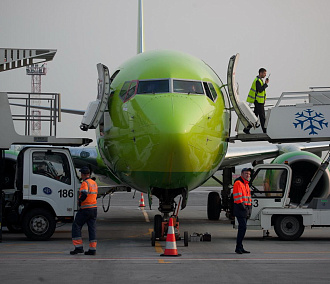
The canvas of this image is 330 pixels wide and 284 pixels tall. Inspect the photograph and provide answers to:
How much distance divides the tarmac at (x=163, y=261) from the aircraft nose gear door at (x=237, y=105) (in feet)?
8.85

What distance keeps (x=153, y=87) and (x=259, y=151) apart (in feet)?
29.8

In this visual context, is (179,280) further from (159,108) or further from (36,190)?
(36,190)

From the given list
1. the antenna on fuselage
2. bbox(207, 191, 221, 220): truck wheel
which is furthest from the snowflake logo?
the antenna on fuselage

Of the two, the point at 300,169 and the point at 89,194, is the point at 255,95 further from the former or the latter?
the point at 89,194

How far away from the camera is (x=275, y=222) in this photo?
15.4 meters

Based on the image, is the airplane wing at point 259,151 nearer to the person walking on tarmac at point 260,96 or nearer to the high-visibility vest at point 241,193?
the person walking on tarmac at point 260,96

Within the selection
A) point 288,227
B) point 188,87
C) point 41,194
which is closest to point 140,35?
point 41,194

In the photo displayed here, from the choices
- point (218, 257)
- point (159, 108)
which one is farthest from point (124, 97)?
point (218, 257)

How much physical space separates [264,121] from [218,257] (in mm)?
5073

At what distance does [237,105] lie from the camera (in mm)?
14781

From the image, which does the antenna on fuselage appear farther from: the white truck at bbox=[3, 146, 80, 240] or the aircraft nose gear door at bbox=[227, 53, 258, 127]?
the aircraft nose gear door at bbox=[227, 53, 258, 127]

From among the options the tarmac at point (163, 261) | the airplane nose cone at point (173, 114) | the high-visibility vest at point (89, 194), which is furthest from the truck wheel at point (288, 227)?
the high-visibility vest at point (89, 194)

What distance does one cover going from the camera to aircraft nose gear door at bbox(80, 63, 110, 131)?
47.6ft

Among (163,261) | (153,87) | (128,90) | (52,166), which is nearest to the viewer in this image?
(163,261)
